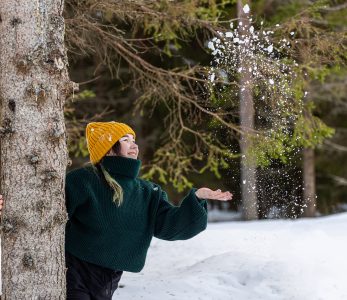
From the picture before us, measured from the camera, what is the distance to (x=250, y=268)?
5.92 metres

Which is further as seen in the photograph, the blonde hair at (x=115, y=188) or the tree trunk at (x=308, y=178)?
the tree trunk at (x=308, y=178)

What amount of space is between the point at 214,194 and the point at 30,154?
1030mm

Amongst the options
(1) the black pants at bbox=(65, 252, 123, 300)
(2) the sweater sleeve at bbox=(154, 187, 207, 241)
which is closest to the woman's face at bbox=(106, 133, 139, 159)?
(2) the sweater sleeve at bbox=(154, 187, 207, 241)

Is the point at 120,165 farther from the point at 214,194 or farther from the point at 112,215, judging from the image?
the point at 214,194

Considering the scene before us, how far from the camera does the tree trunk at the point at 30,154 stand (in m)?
3.54

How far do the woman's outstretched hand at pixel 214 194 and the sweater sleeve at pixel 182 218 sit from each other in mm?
38

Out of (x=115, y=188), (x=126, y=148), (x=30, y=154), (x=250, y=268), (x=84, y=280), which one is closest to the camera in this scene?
(x=30, y=154)

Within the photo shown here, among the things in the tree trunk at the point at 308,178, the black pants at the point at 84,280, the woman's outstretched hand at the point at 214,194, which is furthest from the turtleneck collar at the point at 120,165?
the tree trunk at the point at 308,178

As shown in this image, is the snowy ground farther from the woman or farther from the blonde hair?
the blonde hair

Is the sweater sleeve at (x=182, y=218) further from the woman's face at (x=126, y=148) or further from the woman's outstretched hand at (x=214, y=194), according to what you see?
the woman's face at (x=126, y=148)

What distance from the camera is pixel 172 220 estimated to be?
12.9 feet

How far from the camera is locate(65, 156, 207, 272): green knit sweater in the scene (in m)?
3.79

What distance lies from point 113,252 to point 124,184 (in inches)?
15.5

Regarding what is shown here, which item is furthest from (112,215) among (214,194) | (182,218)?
(214,194)
